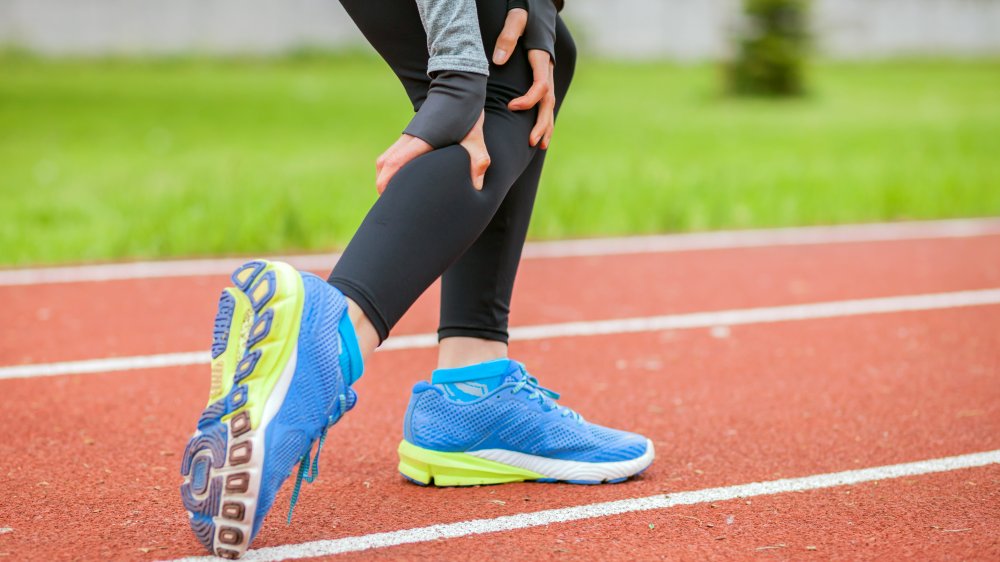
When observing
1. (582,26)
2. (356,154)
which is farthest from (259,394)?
(582,26)

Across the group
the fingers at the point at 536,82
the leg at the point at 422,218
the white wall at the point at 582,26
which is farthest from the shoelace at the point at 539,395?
the white wall at the point at 582,26

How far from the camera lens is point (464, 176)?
2090 millimetres

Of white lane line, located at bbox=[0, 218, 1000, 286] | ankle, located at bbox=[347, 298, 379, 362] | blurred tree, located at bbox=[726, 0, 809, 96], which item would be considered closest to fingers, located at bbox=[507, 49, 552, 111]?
ankle, located at bbox=[347, 298, 379, 362]

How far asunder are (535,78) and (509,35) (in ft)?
0.37

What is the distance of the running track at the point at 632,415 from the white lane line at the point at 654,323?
0.05 feet

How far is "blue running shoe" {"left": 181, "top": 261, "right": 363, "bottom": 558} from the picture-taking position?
6.14 ft

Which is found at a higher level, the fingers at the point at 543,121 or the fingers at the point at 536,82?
the fingers at the point at 536,82

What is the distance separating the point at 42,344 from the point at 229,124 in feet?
30.6

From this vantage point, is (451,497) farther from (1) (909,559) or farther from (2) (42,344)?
(2) (42,344)

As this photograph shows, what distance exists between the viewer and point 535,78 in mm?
2270

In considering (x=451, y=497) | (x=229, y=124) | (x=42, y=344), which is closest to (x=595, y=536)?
(x=451, y=497)

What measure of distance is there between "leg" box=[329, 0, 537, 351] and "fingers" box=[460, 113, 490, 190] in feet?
0.04

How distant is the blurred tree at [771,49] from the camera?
1608 cm

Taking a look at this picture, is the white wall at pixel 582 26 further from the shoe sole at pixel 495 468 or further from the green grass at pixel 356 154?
the shoe sole at pixel 495 468
